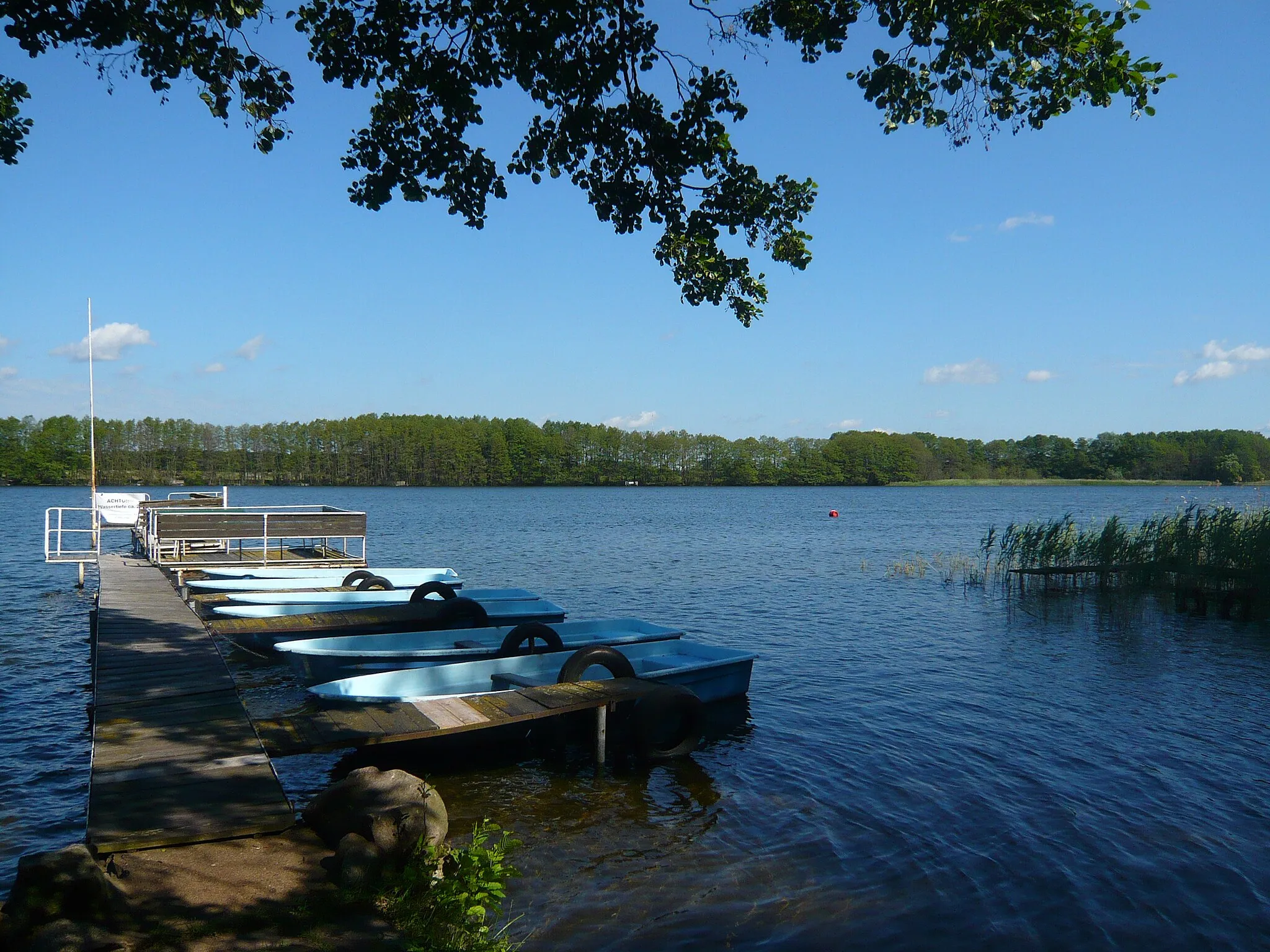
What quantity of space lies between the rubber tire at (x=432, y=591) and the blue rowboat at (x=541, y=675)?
418 cm

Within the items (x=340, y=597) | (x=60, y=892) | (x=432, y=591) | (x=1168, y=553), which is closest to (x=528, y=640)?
(x=432, y=591)

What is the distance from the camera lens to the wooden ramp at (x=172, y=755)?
5684 mm

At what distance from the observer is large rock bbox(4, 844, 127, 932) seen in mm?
4391

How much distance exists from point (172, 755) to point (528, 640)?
16.5 feet

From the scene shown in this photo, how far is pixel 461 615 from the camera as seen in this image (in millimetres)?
13727

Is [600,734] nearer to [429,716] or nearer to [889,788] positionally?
[429,716]

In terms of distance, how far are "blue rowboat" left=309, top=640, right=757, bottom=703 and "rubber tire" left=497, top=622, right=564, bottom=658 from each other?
0.32 meters

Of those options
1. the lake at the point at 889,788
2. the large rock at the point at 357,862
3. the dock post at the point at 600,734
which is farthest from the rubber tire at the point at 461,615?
the large rock at the point at 357,862

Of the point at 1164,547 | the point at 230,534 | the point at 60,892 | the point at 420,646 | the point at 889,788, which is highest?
the point at 230,534

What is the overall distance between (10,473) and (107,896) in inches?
4993

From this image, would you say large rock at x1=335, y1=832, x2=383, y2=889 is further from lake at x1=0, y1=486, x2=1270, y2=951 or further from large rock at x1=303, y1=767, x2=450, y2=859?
lake at x1=0, y1=486, x2=1270, y2=951

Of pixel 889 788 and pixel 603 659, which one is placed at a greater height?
pixel 603 659

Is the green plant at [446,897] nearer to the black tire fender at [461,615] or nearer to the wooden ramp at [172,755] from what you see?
the wooden ramp at [172,755]

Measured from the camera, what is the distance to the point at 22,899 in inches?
173
